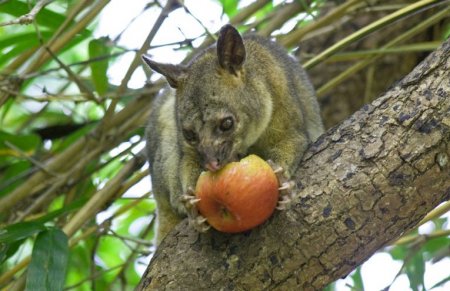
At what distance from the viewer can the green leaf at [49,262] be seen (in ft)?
11.8

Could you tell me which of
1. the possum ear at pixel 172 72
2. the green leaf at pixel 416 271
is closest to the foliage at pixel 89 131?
the green leaf at pixel 416 271

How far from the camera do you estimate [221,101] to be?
144 inches

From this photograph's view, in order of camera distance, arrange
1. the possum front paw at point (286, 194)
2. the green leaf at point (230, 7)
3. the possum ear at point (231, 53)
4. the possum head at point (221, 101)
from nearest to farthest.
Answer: the possum front paw at point (286, 194) < the possum head at point (221, 101) < the possum ear at point (231, 53) < the green leaf at point (230, 7)

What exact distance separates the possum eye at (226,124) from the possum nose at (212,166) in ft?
0.94

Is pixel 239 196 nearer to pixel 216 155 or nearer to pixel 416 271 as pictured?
pixel 216 155

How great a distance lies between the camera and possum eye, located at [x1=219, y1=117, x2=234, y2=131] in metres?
3.56

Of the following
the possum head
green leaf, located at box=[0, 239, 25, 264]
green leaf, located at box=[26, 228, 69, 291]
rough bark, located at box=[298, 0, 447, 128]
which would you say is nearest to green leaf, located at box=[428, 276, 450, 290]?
the possum head

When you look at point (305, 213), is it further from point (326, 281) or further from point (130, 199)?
point (130, 199)

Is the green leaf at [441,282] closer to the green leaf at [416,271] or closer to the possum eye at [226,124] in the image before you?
the green leaf at [416,271]

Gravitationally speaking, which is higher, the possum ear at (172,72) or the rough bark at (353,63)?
the possum ear at (172,72)

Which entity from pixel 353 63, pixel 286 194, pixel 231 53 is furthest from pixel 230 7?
pixel 286 194

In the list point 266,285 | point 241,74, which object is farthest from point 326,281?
point 241,74

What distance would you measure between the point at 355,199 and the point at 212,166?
23.1 inches

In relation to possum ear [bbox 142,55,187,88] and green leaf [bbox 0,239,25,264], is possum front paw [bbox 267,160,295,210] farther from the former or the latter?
green leaf [bbox 0,239,25,264]
